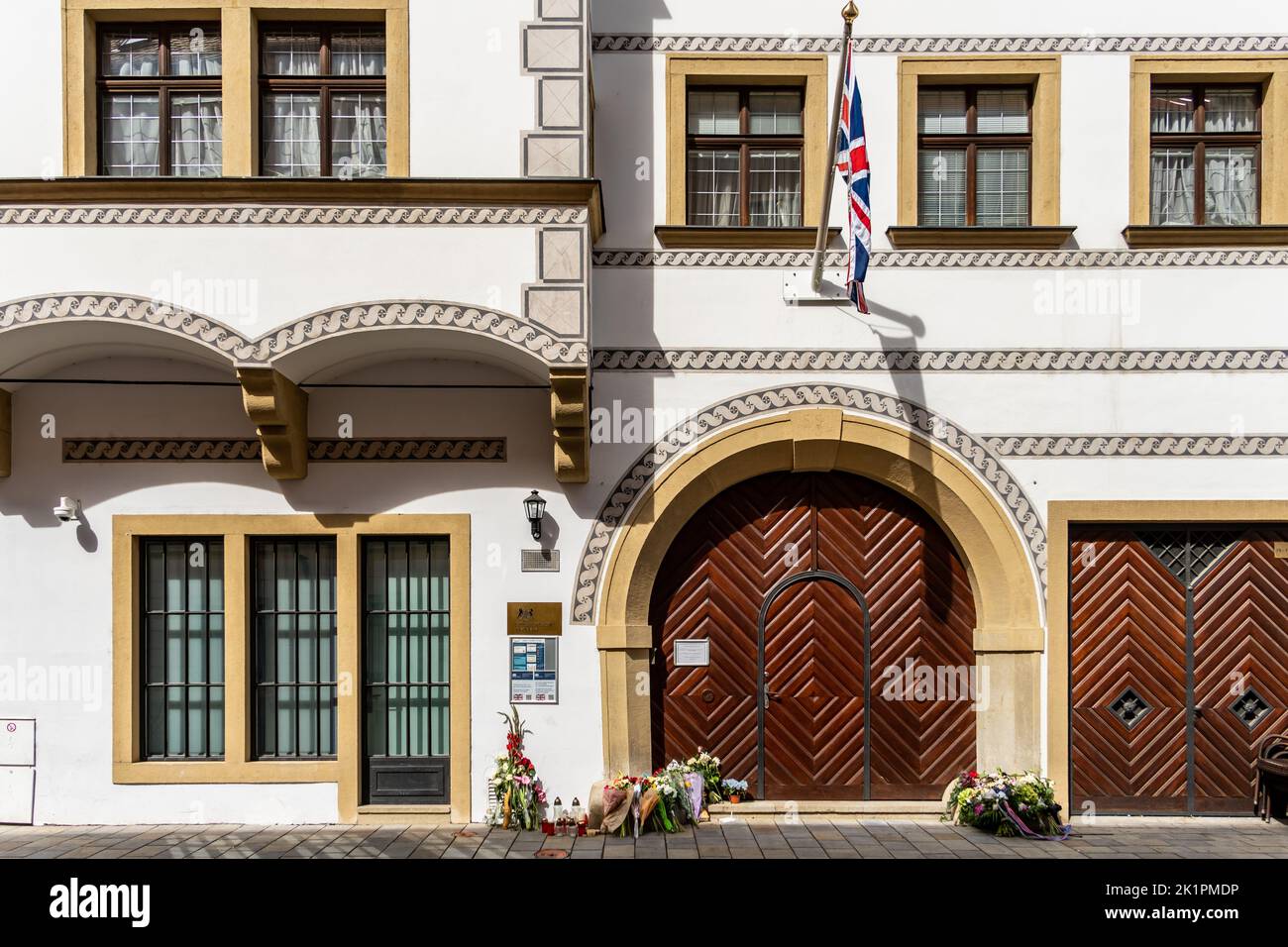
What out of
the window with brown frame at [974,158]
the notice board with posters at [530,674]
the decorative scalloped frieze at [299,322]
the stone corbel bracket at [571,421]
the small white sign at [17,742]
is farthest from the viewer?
the window with brown frame at [974,158]

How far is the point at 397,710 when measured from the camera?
25.3 ft

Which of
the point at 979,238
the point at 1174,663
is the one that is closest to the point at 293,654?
the point at 979,238

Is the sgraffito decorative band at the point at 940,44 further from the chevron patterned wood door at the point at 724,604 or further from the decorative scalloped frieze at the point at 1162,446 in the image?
the chevron patterned wood door at the point at 724,604

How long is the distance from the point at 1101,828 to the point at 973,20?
6667 mm

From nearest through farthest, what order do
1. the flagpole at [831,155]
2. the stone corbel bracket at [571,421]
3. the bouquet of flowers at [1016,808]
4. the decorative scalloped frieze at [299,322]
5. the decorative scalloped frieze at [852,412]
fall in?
the flagpole at [831,155] < the decorative scalloped frieze at [299,322] < the stone corbel bracket at [571,421] < the bouquet of flowers at [1016,808] < the decorative scalloped frieze at [852,412]

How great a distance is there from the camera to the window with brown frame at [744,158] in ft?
26.0

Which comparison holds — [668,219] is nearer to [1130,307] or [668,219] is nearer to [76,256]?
[1130,307]

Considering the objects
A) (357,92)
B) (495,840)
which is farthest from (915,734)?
(357,92)

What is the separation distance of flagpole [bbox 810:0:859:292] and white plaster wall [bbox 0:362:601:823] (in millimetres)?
2484

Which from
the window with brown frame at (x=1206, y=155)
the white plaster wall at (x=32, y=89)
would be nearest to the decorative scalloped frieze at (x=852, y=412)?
the window with brown frame at (x=1206, y=155)

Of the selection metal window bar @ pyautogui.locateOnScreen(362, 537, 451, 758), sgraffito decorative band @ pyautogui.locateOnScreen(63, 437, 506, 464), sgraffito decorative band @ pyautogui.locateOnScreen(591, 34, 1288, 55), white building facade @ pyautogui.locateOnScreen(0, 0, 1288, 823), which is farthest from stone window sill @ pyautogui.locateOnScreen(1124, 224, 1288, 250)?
metal window bar @ pyautogui.locateOnScreen(362, 537, 451, 758)

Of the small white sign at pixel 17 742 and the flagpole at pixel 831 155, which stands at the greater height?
the flagpole at pixel 831 155

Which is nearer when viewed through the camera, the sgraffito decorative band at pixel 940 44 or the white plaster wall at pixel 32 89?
the white plaster wall at pixel 32 89

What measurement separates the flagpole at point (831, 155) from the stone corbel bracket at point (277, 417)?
426 cm
